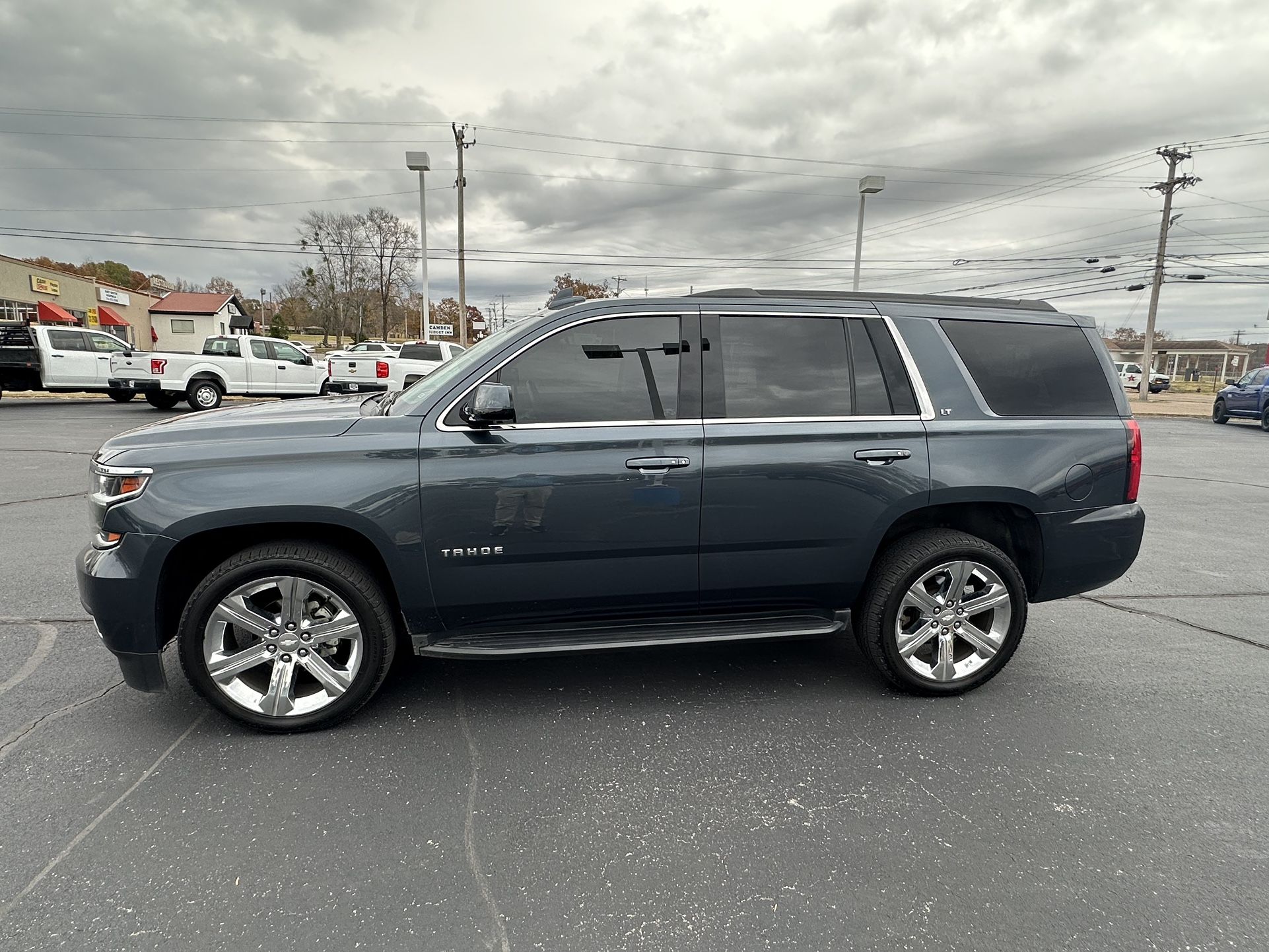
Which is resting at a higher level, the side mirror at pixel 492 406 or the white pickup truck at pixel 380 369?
the white pickup truck at pixel 380 369

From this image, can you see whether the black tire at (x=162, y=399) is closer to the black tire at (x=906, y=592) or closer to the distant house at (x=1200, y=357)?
the black tire at (x=906, y=592)

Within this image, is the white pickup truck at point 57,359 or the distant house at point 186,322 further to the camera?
the distant house at point 186,322

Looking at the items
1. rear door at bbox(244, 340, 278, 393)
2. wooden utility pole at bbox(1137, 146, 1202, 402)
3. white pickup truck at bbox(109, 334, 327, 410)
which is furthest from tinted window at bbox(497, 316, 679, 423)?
wooden utility pole at bbox(1137, 146, 1202, 402)

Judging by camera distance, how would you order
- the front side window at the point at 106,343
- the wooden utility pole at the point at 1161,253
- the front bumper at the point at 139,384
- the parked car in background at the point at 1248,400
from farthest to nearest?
1. the wooden utility pole at the point at 1161,253
2. the parked car in background at the point at 1248,400
3. the front side window at the point at 106,343
4. the front bumper at the point at 139,384

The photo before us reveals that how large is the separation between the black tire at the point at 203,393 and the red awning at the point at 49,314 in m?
30.6

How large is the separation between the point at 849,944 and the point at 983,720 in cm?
162

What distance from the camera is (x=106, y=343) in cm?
1759

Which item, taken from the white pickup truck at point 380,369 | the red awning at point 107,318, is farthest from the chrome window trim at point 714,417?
the red awning at point 107,318

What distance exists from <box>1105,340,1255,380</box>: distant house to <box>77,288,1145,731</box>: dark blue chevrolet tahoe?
9011 centimetres

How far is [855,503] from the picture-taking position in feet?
10.5

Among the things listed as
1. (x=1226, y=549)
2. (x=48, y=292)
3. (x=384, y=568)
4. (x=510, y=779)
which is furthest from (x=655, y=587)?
(x=48, y=292)

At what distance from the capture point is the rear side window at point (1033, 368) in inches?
137

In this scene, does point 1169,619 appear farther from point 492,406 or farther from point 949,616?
point 492,406

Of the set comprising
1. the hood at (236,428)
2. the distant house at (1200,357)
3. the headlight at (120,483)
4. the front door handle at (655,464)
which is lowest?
the headlight at (120,483)
